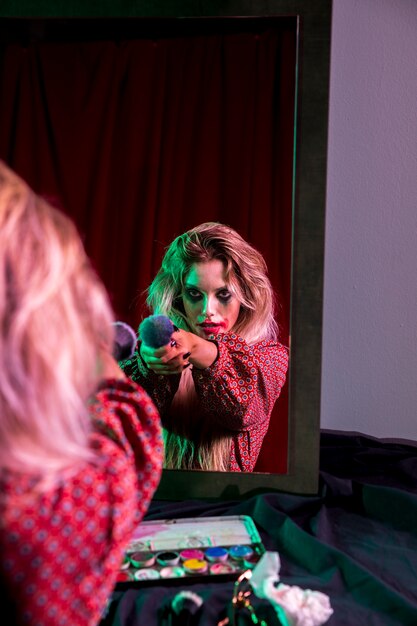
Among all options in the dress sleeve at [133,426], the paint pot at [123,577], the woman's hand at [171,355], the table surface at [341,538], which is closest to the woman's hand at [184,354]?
the woman's hand at [171,355]

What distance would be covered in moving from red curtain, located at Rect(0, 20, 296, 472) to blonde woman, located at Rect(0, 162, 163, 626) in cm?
57

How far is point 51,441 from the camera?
0.46 m

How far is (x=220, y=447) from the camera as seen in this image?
1075mm

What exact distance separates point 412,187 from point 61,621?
1131 millimetres

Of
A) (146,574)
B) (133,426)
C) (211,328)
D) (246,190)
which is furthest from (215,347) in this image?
(133,426)

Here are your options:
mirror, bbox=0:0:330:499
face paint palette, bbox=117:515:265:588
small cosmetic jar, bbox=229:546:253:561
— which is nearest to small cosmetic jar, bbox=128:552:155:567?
face paint palette, bbox=117:515:265:588

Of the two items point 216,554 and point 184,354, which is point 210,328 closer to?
point 184,354

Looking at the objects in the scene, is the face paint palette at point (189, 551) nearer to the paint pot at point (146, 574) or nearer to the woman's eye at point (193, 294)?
the paint pot at point (146, 574)

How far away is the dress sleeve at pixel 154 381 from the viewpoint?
1056mm

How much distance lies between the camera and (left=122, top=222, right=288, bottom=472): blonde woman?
3.43 feet

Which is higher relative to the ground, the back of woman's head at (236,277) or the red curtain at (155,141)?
the red curtain at (155,141)

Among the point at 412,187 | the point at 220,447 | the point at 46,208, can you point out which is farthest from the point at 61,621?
the point at 412,187

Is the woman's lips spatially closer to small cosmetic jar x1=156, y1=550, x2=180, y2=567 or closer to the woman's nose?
the woman's nose

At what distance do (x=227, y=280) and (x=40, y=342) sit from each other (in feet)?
2.02
